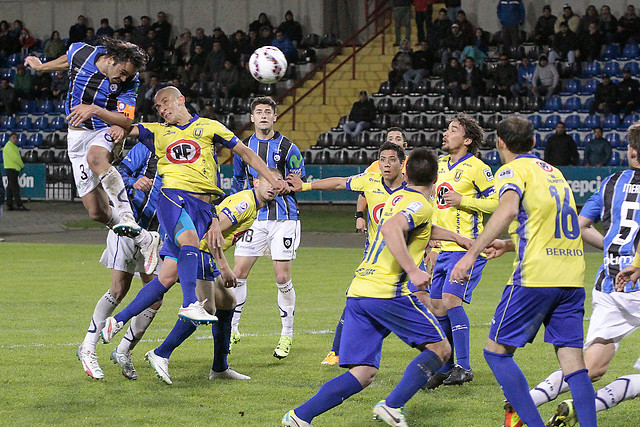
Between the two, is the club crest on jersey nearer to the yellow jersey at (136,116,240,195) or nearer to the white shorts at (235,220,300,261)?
the yellow jersey at (136,116,240,195)

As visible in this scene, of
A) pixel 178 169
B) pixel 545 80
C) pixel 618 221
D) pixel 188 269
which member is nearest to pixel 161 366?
pixel 188 269

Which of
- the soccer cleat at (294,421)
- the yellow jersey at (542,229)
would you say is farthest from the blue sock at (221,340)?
the yellow jersey at (542,229)

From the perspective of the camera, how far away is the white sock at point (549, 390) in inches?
240

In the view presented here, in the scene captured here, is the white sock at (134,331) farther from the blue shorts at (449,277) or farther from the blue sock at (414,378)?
the blue sock at (414,378)

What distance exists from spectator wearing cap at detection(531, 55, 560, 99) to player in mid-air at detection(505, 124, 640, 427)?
20060mm

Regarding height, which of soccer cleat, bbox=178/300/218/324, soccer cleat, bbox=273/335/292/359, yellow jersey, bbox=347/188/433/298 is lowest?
soccer cleat, bbox=273/335/292/359

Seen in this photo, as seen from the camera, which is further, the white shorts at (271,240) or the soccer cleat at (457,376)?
the white shorts at (271,240)

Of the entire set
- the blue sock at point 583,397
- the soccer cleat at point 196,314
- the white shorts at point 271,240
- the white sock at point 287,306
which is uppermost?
the white shorts at point 271,240

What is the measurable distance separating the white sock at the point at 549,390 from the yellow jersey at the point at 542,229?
0.80 metres

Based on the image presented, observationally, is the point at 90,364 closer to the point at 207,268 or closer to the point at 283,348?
the point at 207,268

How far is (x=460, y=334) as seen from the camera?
7.76 meters

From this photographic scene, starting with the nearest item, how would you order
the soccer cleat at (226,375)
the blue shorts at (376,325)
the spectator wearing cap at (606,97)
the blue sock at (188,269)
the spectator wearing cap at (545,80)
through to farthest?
the blue shorts at (376,325) → the blue sock at (188,269) → the soccer cleat at (226,375) → the spectator wearing cap at (606,97) → the spectator wearing cap at (545,80)

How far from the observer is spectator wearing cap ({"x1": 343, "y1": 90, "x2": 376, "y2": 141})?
87.5 ft

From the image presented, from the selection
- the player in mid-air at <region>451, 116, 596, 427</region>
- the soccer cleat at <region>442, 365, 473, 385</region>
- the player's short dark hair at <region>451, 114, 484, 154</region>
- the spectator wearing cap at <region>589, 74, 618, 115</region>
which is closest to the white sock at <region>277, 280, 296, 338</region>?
the soccer cleat at <region>442, 365, 473, 385</region>
